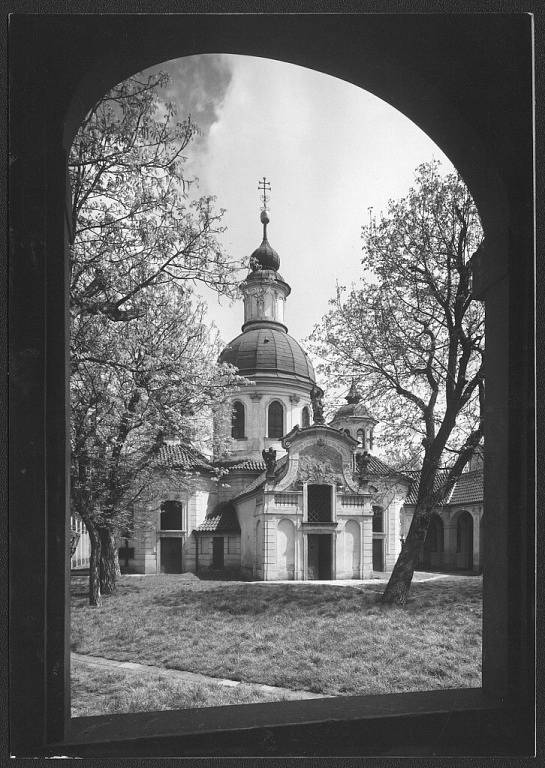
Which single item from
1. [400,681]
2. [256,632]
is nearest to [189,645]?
[256,632]

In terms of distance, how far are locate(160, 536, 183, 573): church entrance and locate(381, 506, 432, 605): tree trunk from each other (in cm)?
1548

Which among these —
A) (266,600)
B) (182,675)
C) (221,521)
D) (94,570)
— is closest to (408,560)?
(266,600)

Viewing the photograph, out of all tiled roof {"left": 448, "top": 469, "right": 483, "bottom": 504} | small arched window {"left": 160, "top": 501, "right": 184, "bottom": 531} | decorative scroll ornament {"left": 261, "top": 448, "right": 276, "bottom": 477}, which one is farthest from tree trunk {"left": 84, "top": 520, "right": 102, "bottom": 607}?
tiled roof {"left": 448, "top": 469, "right": 483, "bottom": 504}

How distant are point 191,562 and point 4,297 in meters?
23.0

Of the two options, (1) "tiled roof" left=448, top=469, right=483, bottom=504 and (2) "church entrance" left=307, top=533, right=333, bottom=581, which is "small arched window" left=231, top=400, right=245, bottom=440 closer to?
(2) "church entrance" left=307, top=533, right=333, bottom=581

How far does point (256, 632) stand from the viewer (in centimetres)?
916

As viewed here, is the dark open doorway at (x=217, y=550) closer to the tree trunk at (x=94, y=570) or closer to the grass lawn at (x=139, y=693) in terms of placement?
the tree trunk at (x=94, y=570)

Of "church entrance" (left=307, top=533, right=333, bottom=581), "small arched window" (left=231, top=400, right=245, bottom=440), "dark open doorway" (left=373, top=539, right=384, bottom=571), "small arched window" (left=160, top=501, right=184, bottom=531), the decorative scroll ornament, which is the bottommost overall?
"dark open doorway" (left=373, top=539, right=384, bottom=571)

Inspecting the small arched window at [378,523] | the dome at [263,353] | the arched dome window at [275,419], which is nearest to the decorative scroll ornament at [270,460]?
the arched dome window at [275,419]

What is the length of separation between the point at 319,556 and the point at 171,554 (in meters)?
7.37

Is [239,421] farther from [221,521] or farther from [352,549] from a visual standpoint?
[352,549]

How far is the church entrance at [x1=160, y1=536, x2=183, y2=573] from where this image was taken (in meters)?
23.7

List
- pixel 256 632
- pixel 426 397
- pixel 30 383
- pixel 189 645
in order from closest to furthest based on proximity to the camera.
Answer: pixel 30 383 < pixel 189 645 < pixel 256 632 < pixel 426 397

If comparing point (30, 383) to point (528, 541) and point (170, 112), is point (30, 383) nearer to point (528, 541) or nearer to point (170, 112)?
point (528, 541)
